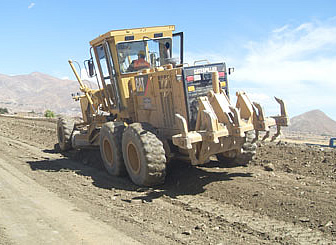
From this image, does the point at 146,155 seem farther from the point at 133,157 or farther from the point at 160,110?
the point at 160,110

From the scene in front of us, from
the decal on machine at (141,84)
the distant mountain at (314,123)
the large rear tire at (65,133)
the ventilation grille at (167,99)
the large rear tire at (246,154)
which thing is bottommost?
the distant mountain at (314,123)

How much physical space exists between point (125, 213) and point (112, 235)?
38.5 inches

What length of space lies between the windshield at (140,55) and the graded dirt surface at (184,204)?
8.31 feet

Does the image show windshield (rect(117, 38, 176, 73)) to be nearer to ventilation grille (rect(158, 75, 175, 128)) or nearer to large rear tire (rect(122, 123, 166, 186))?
ventilation grille (rect(158, 75, 175, 128))

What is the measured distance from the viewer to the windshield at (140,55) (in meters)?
8.65

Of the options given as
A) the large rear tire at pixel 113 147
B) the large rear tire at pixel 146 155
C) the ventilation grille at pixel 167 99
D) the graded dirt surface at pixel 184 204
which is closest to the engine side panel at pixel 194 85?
the ventilation grille at pixel 167 99

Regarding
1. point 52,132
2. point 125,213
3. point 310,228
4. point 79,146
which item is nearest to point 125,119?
point 79,146

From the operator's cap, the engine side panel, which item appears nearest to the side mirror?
the operator's cap

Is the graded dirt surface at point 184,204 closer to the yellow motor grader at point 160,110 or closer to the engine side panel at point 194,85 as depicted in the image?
the yellow motor grader at point 160,110

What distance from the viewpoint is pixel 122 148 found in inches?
302

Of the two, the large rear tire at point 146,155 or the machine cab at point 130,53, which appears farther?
the machine cab at point 130,53

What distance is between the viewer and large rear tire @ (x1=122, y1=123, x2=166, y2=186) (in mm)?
6758

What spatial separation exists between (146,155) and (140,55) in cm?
300

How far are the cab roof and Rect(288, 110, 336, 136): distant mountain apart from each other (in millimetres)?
51924
